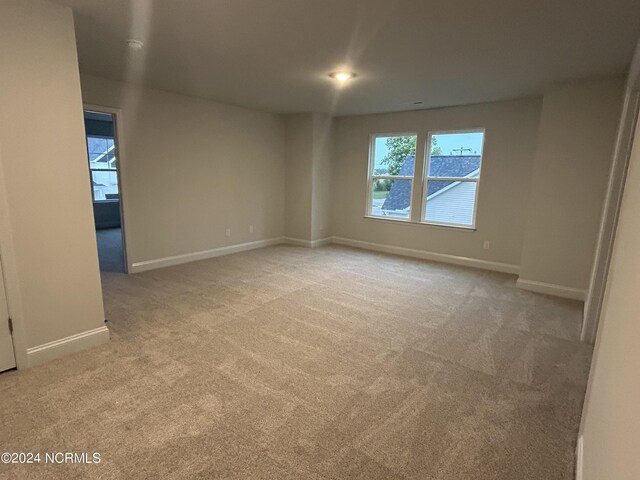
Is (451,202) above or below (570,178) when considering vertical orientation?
below

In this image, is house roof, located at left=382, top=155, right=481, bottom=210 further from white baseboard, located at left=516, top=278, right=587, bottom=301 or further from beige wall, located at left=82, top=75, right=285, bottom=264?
beige wall, located at left=82, top=75, right=285, bottom=264

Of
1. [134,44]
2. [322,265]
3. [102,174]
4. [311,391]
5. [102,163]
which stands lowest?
[311,391]

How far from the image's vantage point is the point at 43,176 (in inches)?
91.5

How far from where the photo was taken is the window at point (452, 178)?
5168mm

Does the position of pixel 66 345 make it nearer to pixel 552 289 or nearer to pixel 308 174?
pixel 308 174

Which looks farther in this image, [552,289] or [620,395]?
[552,289]

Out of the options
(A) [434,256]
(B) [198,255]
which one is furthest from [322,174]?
(B) [198,255]

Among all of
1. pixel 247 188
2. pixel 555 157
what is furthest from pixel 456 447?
pixel 247 188

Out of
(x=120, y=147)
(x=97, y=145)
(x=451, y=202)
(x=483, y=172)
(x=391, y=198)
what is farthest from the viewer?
(x=97, y=145)

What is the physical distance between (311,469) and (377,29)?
2866 millimetres

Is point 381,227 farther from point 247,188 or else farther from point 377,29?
point 377,29

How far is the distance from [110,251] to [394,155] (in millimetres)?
5305

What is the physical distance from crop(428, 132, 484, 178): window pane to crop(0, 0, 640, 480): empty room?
3 centimetres

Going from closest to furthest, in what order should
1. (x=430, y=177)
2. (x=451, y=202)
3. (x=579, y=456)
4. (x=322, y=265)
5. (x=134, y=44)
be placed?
1. (x=579, y=456)
2. (x=134, y=44)
3. (x=322, y=265)
4. (x=451, y=202)
5. (x=430, y=177)
